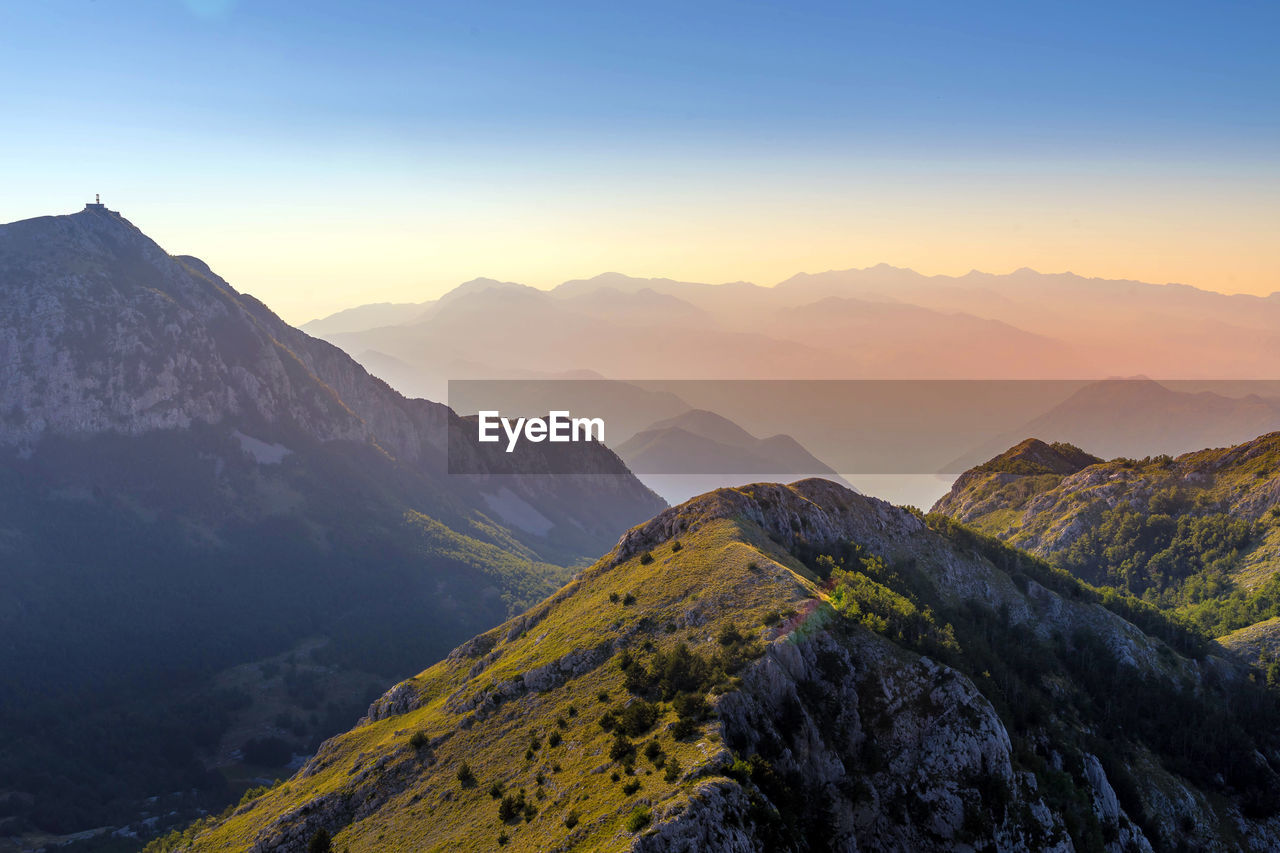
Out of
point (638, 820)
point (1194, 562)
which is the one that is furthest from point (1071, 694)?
point (1194, 562)

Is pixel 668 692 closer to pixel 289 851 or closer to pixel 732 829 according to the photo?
pixel 732 829

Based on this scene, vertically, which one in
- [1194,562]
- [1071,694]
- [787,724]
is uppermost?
[787,724]

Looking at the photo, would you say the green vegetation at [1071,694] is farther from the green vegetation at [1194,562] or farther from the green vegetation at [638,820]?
the green vegetation at [1194,562]

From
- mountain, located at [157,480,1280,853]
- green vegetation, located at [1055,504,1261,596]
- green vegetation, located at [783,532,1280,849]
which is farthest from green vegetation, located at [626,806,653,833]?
green vegetation, located at [1055,504,1261,596]

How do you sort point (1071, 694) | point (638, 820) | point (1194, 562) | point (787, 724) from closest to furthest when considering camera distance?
point (638, 820) → point (787, 724) → point (1071, 694) → point (1194, 562)

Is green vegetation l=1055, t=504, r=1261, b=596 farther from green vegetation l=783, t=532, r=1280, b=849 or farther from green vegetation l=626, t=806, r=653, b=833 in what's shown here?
green vegetation l=626, t=806, r=653, b=833

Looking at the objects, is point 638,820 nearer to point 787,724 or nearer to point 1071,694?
point 787,724

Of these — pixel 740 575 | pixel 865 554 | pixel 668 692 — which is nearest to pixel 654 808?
pixel 668 692

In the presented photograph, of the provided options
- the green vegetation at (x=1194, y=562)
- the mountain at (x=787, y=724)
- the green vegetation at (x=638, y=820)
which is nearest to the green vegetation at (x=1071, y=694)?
the mountain at (x=787, y=724)

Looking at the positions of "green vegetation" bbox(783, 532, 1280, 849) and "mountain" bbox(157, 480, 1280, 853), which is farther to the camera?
"green vegetation" bbox(783, 532, 1280, 849)
